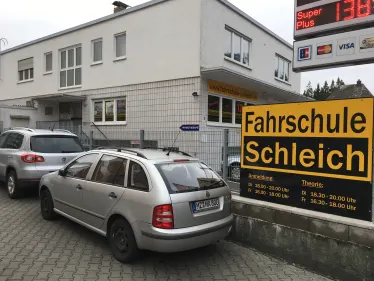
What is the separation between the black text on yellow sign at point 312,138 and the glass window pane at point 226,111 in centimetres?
781

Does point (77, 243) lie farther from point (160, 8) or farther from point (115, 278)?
point (160, 8)

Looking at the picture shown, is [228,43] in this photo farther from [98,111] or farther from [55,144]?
[55,144]

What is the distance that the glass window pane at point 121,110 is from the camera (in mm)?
14555

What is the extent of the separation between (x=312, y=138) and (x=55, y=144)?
19.6ft

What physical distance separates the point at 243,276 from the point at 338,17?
4942mm

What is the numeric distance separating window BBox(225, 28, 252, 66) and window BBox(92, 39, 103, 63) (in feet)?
19.6

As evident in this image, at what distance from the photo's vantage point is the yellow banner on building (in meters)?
12.5

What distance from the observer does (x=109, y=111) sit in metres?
15.2

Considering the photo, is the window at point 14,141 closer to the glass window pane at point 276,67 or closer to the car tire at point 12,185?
the car tire at point 12,185

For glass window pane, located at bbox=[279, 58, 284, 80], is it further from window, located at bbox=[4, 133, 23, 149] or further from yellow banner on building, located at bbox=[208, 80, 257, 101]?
window, located at bbox=[4, 133, 23, 149]

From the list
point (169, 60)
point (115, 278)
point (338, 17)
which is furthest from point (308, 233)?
point (169, 60)

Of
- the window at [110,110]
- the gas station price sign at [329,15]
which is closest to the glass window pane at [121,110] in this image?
the window at [110,110]

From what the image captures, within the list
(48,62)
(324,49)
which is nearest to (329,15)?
(324,49)

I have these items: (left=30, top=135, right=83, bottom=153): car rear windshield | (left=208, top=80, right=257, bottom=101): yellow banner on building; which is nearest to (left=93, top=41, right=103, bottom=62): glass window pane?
(left=208, top=80, right=257, bottom=101): yellow banner on building
